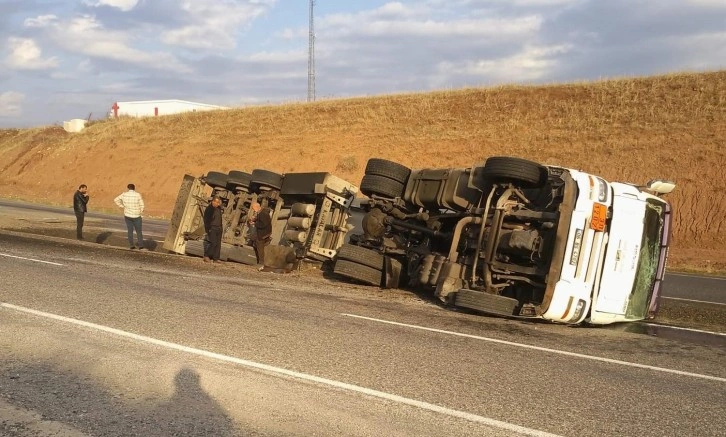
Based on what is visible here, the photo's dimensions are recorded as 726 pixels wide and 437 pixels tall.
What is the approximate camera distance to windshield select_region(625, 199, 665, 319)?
28.3 feet

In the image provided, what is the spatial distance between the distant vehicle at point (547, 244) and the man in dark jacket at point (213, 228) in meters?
4.58

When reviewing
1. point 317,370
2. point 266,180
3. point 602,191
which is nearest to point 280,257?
point 266,180

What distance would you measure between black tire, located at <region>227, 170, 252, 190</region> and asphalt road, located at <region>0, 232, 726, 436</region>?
483cm

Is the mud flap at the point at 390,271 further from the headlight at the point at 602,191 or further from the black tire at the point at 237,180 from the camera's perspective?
the black tire at the point at 237,180

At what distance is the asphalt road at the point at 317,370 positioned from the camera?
4418mm

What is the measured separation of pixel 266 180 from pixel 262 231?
129cm

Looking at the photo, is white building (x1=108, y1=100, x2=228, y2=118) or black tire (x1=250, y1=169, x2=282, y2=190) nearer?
black tire (x1=250, y1=169, x2=282, y2=190)

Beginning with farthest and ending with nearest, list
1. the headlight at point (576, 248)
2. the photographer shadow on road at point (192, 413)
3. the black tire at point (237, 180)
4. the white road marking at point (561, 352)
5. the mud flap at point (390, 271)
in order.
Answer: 1. the black tire at point (237, 180)
2. the mud flap at point (390, 271)
3. the headlight at point (576, 248)
4. the white road marking at point (561, 352)
5. the photographer shadow on road at point (192, 413)

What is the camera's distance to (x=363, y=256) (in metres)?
10.7

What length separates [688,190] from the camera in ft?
78.6

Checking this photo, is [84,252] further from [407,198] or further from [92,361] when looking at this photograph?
[92,361]

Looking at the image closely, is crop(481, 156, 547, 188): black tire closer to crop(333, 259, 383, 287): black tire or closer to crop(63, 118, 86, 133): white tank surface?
crop(333, 259, 383, 287): black tire

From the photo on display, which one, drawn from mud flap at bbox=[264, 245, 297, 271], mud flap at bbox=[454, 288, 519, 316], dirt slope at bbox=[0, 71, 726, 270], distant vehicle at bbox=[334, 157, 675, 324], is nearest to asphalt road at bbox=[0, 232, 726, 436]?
mud flap at bbox=[454, 288, 519, 316]

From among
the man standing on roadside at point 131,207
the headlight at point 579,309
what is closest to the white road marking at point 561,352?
the headlight at point 579,309
